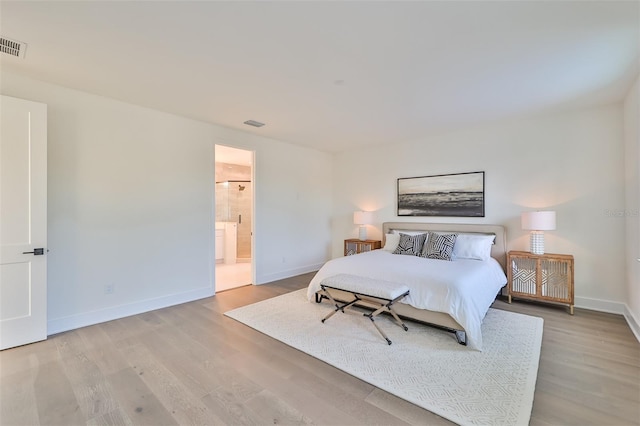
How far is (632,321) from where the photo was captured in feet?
10.3

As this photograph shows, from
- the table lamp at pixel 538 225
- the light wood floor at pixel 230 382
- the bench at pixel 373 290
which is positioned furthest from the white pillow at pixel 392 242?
the light wood floor at pixel 230 382

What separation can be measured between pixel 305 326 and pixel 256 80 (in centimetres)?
277

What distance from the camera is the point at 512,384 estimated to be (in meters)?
2.13

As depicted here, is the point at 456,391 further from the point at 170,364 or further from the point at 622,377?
the point at 170,364

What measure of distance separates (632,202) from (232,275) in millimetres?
6251

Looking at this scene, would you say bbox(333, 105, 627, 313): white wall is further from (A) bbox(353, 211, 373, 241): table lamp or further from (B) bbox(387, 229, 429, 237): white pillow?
(A) bbox(353, 211, 373, 241): table lamp

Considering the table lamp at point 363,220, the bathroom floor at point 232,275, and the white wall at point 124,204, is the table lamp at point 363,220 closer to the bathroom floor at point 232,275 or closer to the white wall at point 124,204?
the white wall at point 124,204

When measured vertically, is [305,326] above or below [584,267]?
below

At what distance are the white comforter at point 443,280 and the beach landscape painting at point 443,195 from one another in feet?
3.57

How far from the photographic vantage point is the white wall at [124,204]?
10.3 ft

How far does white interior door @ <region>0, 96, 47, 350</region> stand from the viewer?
2709 mm

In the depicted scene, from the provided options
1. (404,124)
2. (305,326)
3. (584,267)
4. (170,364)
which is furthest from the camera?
(404,124)

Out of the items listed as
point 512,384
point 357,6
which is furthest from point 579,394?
point 357,6

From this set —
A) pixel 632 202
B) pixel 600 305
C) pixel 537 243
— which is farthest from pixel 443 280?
pixel 600 305
